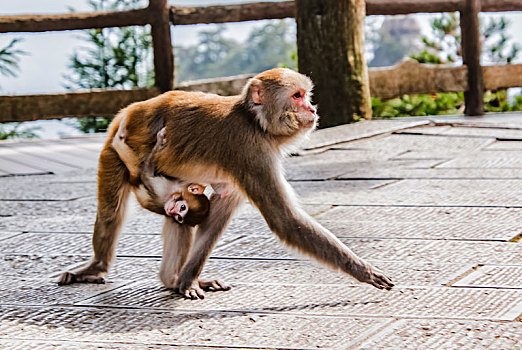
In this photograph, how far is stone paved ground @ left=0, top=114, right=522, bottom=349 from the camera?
2557mm

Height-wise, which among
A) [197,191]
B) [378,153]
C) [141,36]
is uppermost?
[141,36]

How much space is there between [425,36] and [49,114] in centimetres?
565

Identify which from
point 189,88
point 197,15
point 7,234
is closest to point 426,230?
point 7,234

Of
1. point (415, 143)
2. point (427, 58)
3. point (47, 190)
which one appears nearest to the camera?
Answer: point (47, 190)

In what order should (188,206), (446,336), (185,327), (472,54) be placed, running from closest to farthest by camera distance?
(446,336), (185,327), (188,206), (472,54)

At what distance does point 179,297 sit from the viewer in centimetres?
310

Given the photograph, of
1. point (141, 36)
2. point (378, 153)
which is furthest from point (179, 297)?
point (141, 36)

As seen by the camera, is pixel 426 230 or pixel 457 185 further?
pixel 457 185

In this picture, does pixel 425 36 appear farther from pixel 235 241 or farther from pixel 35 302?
pixel 35 302

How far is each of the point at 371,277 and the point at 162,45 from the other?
6060 mm

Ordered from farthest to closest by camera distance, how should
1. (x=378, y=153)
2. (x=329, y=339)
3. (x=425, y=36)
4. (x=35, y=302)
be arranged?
1. (x=425, y=36)
2. (x=378, y=153)
3. (x=35, y=302)
4. (x=329, y=339)

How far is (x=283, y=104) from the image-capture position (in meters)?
3.03

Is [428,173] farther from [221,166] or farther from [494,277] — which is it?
[221,166]

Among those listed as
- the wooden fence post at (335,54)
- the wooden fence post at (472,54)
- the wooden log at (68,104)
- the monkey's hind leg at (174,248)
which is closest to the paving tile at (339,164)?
the wooden fence post at (335,54)
